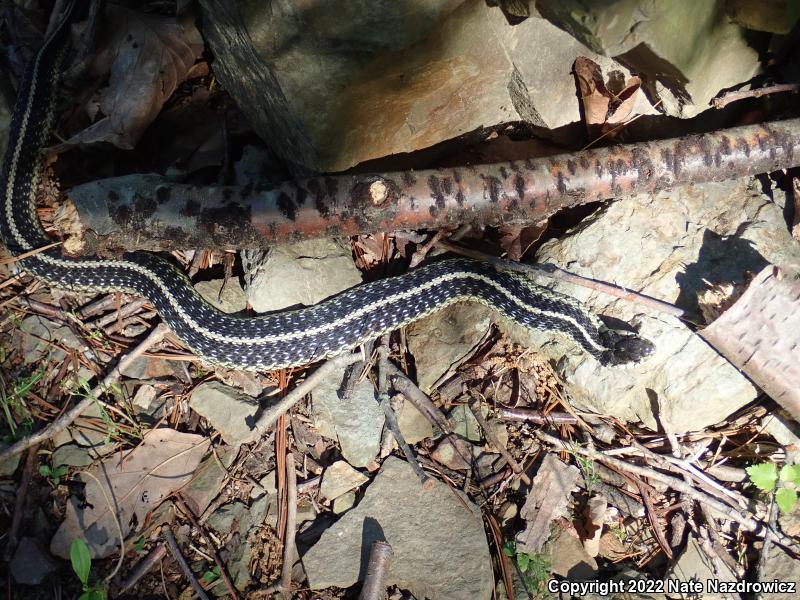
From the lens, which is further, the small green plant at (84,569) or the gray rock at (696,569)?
the gray rock at (696,569)

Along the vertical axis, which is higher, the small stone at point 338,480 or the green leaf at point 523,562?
the small stone at point 338,480

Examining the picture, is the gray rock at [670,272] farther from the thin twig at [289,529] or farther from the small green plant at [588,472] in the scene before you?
the thin twig at [289,529]

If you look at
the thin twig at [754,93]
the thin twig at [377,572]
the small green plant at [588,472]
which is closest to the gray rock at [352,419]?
the thin twig at [377,572]

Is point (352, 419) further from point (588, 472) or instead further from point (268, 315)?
point (588, 472)

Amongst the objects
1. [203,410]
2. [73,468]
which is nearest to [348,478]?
[203,410]

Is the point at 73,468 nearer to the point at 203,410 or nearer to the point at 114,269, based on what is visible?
the point at 203,410

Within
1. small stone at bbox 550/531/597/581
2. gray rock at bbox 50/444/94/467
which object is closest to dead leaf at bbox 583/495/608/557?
small stone at bbox 550/531/597/581

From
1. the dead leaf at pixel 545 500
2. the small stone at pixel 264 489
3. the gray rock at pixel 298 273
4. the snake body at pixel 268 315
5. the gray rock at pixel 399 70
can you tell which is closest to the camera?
the gray rock at pixel 399 70
